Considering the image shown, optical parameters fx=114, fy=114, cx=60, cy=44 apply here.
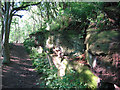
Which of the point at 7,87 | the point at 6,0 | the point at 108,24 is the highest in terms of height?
the point at 6,0

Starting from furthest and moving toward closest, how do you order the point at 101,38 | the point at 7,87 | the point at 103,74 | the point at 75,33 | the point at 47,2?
the point at 47,2 < the point at 75,33 < the point at 7,87 < the point at 101,38 < the point at 103,74

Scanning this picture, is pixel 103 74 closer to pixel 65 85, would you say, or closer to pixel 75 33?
pixel 65 85

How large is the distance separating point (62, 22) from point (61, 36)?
1.29m

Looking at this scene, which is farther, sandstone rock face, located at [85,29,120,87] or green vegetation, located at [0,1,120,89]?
green vegetation, located at [0,1,120,89]

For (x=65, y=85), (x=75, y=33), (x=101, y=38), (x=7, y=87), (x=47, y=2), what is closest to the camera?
(x=101, y=38)

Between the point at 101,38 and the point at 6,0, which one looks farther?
the point at 6,0

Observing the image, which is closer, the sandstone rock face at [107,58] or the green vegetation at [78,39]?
the sandstone rock face at [107,58]

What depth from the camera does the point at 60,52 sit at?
804 centimetres

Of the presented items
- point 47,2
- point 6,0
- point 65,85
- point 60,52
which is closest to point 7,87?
point 65,85

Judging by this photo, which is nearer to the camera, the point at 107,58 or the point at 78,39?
the point at 107,58

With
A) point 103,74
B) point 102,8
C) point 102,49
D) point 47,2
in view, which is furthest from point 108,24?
point 47,2

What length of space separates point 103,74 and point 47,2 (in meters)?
11.9

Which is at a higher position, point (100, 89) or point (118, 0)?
point (118, 0)

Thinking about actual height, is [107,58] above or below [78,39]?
below
